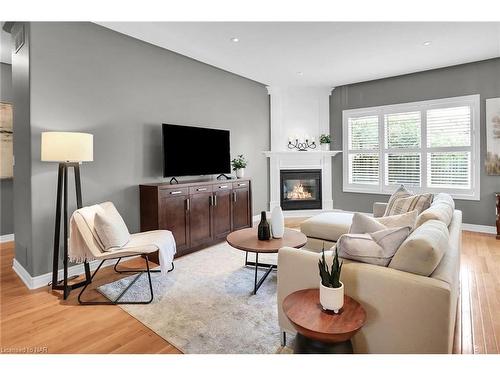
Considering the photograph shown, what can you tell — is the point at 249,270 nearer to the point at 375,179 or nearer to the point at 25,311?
the point at 25,311

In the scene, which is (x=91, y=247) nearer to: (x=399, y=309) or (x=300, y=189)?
(x=399, y=309)

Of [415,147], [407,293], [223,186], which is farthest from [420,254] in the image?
[415,147]

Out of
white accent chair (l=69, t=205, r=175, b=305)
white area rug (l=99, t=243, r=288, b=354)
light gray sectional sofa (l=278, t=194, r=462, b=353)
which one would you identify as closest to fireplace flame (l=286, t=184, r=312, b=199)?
white area rug (l=99, t=243, r=288, b=354)

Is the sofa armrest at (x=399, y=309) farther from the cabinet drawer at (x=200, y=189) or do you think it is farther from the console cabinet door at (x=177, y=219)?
the cabinet drawer at (x=200, y=189)

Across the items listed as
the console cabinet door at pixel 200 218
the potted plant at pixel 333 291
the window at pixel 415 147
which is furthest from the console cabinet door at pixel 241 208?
the potted plant at pixel 333 291

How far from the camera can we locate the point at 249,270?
343 cm

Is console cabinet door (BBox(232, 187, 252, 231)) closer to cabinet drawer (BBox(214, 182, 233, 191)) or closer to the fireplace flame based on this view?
cabinet drawer (BBox(214, 182, 233, 191))

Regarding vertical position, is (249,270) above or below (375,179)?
below

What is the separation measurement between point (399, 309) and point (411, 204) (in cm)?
176

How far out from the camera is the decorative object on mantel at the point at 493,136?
15.7ft

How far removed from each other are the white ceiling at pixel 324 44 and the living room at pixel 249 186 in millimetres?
35
